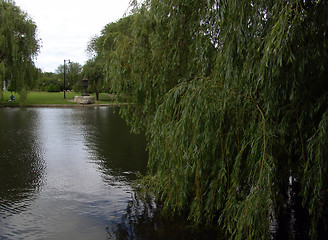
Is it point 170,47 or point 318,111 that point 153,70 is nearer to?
point 170,47

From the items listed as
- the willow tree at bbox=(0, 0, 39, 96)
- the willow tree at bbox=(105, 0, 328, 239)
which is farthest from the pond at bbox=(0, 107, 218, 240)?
the willow tree at bbox=(0, 0, 39, 96)

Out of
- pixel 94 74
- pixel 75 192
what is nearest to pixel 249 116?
pixel 75 192

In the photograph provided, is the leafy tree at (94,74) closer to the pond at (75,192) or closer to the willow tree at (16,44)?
the willow tree at (16,44)

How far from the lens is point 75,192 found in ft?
27.6

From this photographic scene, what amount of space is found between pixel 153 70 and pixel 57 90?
217 feet

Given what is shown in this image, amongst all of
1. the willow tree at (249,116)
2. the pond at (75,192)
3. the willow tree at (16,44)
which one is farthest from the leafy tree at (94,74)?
the willow tree at (249,116)

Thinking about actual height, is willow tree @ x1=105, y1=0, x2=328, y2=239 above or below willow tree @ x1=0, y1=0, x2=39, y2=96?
below

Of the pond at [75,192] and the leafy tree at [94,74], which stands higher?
the leafy tree at [94,74]

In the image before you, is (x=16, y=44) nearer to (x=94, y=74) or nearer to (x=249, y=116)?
(x=94, y=74)

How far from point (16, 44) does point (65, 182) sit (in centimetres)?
2553

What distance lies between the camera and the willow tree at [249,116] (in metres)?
4.48

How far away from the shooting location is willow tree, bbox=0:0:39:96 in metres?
30.0

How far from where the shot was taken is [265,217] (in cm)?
443

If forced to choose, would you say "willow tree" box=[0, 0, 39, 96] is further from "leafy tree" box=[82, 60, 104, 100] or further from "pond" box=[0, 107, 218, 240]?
"pond" box=[0, 107, 218, 240]
